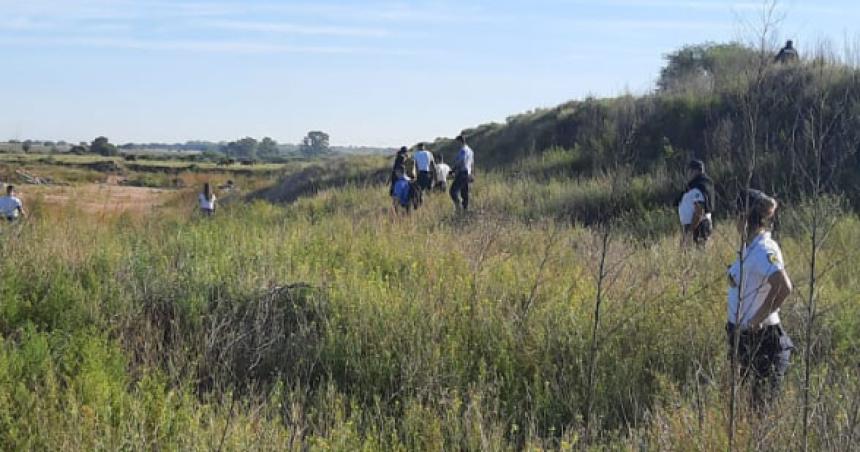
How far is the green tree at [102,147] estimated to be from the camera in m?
109

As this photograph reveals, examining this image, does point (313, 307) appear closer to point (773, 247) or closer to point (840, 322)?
point (773, 247)

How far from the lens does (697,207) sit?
9766mm

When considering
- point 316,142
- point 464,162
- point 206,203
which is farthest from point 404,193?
point 316,142

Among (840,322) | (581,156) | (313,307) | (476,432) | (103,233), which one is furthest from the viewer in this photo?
(581,156)

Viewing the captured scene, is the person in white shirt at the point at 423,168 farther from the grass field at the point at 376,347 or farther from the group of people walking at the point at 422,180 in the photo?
the grass field at the point at 376,347

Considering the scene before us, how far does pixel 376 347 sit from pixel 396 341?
0.55 feet

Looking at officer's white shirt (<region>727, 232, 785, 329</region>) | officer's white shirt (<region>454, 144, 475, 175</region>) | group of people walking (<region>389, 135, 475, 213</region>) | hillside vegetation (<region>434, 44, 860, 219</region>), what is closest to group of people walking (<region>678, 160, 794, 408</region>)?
officer's white shirt (<region>727, 232, 785, 329</region>)

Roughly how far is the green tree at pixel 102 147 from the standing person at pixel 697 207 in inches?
4232

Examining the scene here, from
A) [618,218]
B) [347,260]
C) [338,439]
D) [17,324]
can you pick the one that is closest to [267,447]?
[338,439]

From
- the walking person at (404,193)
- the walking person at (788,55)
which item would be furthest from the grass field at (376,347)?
the walking person at (788,55)

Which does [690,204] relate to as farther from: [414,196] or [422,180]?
[422,180]

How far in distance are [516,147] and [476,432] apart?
23.9 metres

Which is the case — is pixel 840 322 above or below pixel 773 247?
below

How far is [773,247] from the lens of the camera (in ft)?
16.8
